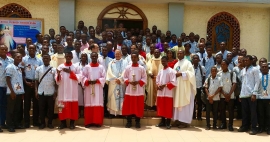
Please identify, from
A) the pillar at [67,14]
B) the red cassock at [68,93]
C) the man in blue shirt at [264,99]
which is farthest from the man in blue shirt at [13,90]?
the man in blue shirt at [264,99]

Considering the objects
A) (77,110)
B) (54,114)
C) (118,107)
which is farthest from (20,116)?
(118,107)

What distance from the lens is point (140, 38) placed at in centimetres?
969

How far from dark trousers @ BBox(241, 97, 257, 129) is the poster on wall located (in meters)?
8.08

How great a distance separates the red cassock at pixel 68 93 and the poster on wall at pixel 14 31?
4882mm

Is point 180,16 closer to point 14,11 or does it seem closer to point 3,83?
point 14,11

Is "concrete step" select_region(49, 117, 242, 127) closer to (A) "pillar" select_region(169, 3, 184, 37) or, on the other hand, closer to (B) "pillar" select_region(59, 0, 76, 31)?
(B) "pillar" select_region(59, 0, 76, 31)

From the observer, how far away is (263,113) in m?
6.98

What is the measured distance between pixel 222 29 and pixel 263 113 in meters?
5.90

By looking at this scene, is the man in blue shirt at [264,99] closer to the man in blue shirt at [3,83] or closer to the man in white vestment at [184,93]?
the man in white vestment at [184,93]

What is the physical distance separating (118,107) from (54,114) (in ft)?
5.44

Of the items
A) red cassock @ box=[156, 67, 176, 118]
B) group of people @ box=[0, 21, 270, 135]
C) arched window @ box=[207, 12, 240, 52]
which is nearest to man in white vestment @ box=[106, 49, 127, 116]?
group of people @ box=[0, 21, 270, 135]

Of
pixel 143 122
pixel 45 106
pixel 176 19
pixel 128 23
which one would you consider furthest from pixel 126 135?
pixel 176 19

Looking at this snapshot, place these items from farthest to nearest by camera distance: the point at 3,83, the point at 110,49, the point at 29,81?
1. the point at 110,49
2. the point at 29,81
3. the point at 3,83

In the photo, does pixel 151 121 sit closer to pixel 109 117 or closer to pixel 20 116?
pixel 109 117
